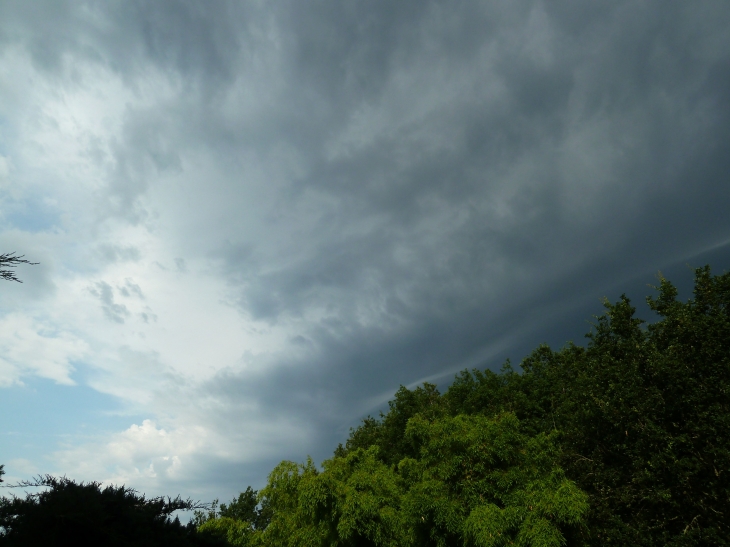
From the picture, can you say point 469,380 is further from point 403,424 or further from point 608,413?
point 608,413

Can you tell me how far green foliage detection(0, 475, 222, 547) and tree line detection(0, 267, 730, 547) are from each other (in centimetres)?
1203

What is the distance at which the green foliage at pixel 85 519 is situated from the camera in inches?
272

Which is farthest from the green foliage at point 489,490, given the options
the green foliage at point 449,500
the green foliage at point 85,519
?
the green foliage at point 85,519

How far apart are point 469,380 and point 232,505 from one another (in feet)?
152

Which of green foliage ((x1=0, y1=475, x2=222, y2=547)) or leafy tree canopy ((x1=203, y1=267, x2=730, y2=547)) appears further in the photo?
leafy tree canopy ((x1=203, y1=267, x2=730, y2=547))

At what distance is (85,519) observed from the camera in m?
7.11

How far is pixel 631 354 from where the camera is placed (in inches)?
967

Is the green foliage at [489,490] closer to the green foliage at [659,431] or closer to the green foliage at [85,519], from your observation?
the green foliage at [659,431]

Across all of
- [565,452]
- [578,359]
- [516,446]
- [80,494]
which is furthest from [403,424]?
[80,494]

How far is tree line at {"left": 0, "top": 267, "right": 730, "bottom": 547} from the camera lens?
18.2m

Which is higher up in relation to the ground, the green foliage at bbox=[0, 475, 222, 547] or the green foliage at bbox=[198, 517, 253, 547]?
the green foliage at bbox=[0, 475, 222, 547]

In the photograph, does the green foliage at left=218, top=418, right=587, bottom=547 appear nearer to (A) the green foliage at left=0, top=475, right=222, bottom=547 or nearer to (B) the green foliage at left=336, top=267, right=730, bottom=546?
(B) the green foliage at left=336, top=267, right=730, bottom=546

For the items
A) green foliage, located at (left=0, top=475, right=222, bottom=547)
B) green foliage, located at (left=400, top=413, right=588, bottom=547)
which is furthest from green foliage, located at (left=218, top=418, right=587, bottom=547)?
green foliage, located at (left=0, top=475, right=222, bottom=547)

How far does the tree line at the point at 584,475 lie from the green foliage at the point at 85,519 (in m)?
12.0
